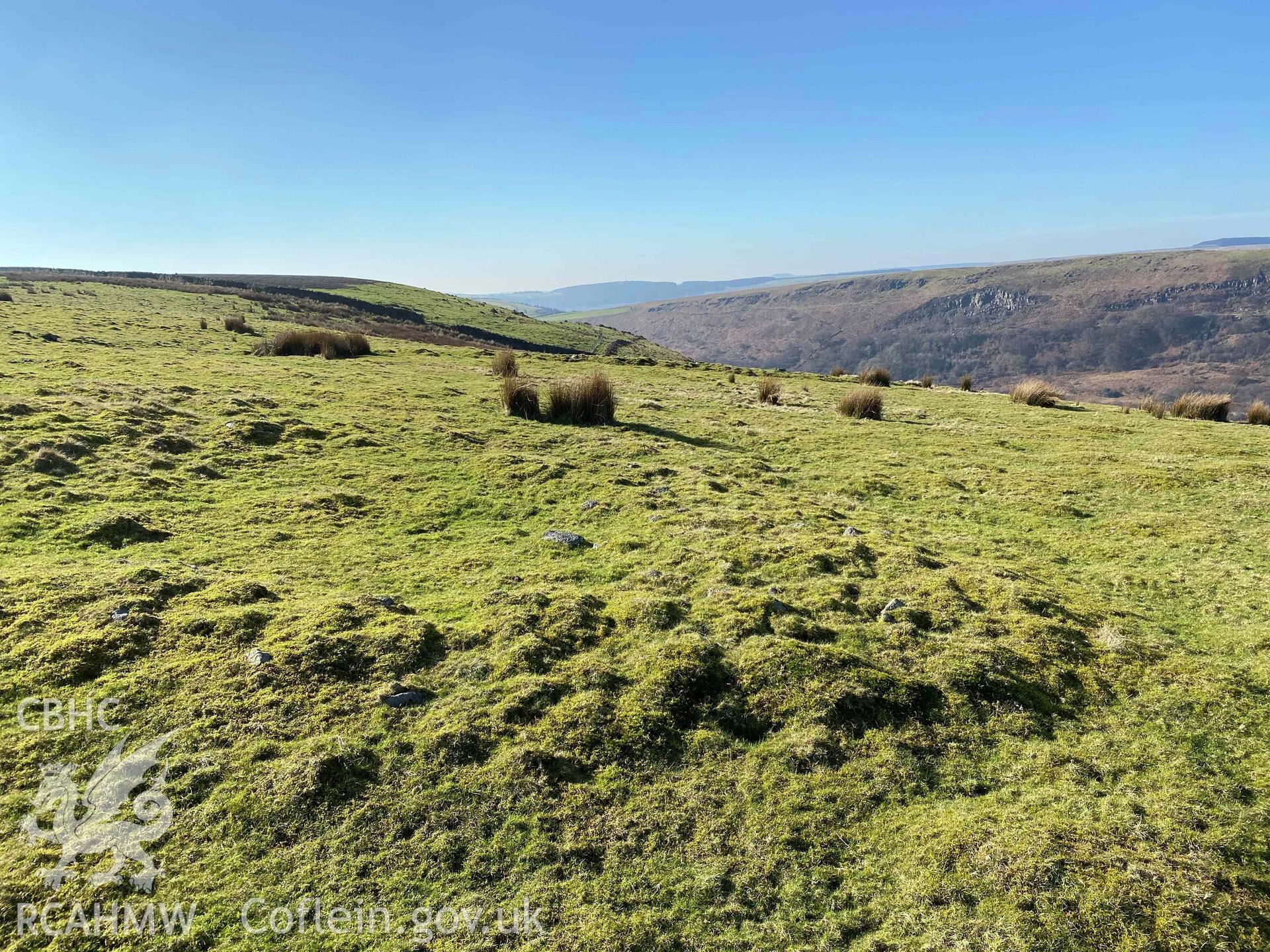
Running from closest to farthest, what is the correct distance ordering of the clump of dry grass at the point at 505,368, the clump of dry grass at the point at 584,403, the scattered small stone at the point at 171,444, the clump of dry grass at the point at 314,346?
the scattered small stone at the point at 171,444, the clump of dry grass at the point at 584,403, the clump of dry grass at the point at 505,368, the clump of dry grass at the point at 314,346

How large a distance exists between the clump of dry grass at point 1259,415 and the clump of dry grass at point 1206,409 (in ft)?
2.59

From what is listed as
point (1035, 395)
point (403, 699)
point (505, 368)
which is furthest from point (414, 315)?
point (403, 699)

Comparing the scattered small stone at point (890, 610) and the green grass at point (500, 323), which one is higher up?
the green grass at point (500, 323)

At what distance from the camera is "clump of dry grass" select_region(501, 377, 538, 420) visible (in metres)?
16.0

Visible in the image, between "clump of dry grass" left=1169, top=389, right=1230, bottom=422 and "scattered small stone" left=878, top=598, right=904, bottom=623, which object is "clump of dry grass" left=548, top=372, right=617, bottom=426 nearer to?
"scattered small stone" left=878, top=598, right=904, bottom=623

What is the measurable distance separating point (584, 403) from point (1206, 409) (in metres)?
20.1

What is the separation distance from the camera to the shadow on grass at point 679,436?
14.2m

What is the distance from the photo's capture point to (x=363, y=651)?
527 centimetres

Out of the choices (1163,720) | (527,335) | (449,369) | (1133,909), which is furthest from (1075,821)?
(527,335)

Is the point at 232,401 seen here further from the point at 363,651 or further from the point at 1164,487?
the point at 1164,487

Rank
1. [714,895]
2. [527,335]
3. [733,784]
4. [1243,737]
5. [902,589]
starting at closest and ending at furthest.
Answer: [714,895], [733,784], [1243,737], [902,589], [527,335]

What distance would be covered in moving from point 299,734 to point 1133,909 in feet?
17.9

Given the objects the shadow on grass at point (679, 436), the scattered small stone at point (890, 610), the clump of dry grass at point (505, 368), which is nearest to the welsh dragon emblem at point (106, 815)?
the scattered small stone at point (890, 610)

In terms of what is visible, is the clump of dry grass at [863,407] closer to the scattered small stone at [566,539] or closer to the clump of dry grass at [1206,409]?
the clump of dry grass at [1206,409]
